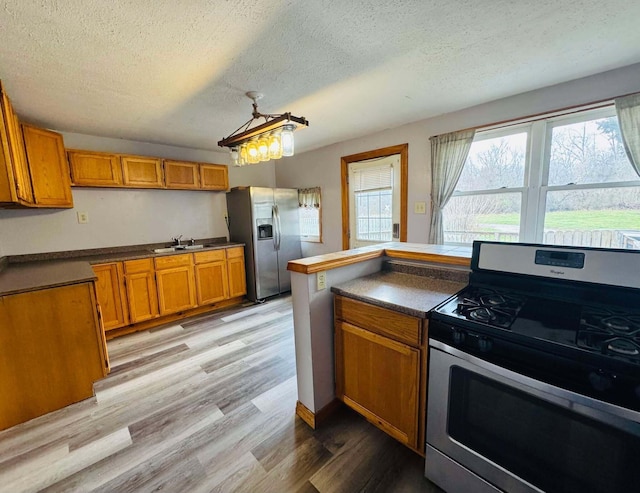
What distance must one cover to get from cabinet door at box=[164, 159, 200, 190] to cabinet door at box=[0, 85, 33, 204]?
134 centimetres

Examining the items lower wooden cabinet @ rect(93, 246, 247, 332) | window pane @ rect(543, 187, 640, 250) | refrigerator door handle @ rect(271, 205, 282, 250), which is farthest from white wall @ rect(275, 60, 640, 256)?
lower wooden cabinet @ rect(93, 246, 247, 332)

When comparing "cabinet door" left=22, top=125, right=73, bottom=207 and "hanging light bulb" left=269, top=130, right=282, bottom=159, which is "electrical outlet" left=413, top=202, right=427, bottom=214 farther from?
"cabinet door" left=22, top=125, right=73, bottom=207

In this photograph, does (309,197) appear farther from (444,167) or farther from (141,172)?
(141,172)

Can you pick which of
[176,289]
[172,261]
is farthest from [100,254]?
[176,289]

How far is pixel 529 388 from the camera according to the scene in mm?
964

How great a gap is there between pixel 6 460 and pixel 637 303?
10.8 ft

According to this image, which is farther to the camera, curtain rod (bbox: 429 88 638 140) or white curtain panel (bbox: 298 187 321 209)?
white curtain panel (bbox: 298 187 321 209)

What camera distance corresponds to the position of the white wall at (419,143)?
7.20 feet

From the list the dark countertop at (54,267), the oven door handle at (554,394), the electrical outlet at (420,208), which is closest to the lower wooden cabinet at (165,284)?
the dark countertop at (54,267)

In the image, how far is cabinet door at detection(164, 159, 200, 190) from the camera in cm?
361

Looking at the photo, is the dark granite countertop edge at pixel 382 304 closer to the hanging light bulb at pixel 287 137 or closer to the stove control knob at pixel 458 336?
the stove control knob at pixel 458 336

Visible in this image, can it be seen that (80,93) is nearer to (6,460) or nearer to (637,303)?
(6,460)

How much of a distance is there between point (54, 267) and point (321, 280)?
106 inches

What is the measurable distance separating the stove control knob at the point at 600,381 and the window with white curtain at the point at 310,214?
3.77 metres
